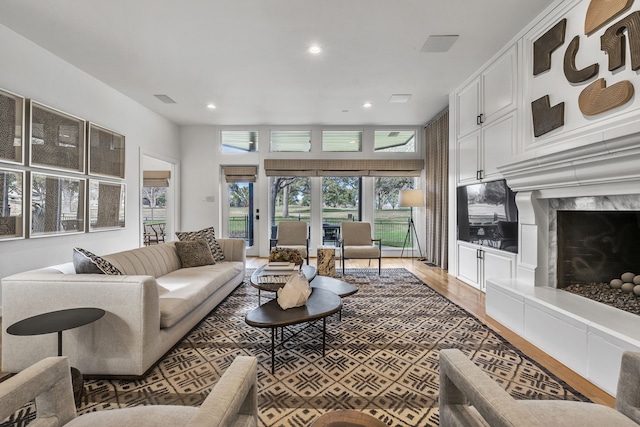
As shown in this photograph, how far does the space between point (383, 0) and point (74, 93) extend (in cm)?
373

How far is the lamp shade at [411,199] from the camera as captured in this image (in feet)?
18.4

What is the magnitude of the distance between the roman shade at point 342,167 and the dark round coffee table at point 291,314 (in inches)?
161

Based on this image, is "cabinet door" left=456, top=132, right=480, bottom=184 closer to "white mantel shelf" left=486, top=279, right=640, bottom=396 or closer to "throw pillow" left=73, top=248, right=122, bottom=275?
"white mantel shelf" left=486, top=279, right=640, bottom=396

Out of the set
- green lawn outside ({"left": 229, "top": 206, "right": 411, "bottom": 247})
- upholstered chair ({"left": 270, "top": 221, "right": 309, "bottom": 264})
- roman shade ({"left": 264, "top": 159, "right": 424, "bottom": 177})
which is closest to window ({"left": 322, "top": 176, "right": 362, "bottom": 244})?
green lawn outside ({"left": 229, "top": 206, "right": 411, "bottom": 247})

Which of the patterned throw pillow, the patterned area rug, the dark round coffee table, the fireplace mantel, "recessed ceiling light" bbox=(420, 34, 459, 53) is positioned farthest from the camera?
the patterned throw pillow

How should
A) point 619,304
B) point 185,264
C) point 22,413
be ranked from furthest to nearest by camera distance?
point 185,264 → point 619,304 → point 22,413

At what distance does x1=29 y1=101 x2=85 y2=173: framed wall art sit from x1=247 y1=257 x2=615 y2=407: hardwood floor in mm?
2992

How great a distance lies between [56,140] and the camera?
334cm

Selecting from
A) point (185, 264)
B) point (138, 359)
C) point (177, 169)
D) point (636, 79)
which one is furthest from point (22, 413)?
point (177, 169)

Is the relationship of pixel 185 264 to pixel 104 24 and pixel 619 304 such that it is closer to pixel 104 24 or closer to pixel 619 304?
pixel 104 24

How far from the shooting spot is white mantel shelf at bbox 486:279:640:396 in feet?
5.61

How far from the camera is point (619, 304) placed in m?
2.15

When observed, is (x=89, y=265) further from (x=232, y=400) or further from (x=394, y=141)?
(x=394, y=141)

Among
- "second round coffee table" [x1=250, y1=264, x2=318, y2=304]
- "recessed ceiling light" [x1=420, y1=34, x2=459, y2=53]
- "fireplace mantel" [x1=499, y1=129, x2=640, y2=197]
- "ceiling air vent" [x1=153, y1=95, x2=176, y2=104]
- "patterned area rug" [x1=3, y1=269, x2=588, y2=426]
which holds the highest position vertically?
"ceiling air vent" [x1=153, y1=95, x2=176, y2=104]
